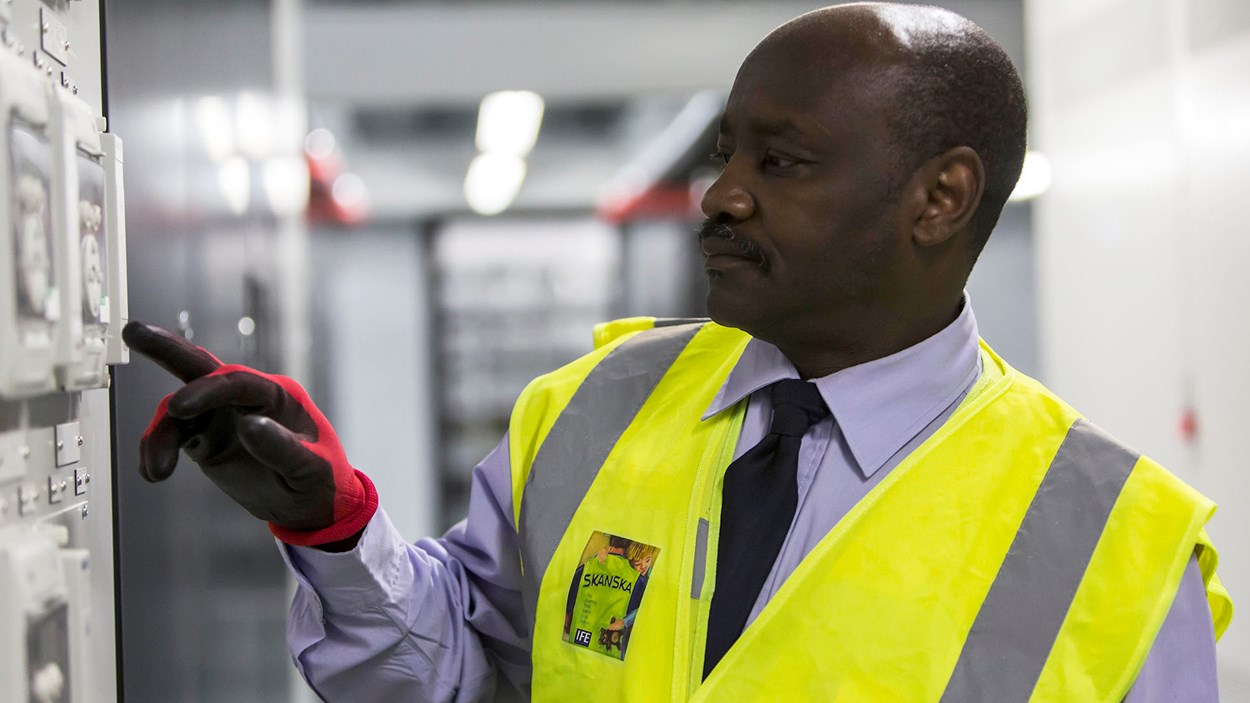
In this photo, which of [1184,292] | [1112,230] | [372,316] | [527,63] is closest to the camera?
[1184,292]

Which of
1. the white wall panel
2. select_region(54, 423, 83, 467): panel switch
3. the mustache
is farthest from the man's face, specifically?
the white wall panel

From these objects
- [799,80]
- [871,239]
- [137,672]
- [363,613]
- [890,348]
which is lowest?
[137,672]

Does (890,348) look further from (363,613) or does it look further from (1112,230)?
(1112,230)

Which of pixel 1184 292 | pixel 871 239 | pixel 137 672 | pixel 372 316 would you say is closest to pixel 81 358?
pixel 137 672

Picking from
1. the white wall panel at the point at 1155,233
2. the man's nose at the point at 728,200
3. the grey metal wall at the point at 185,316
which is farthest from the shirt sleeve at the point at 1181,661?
the white wall panel at the point at 1155,233

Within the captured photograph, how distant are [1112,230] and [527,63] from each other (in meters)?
1.83

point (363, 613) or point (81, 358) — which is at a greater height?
point (81, 358)

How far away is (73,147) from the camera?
2.94ft

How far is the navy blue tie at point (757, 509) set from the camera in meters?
1.14

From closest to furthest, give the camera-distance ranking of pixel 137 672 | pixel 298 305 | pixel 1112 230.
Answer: pixel 137 672 → pixel 1112 230 → pixel 298 305

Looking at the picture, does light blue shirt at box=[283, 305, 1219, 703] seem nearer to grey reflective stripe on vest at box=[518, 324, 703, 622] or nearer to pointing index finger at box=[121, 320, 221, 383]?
grey reflective stripe on vest at box=[518, 324, 703, 622]

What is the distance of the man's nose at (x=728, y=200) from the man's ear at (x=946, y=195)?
0.19 meters

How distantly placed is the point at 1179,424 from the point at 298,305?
2.83 meters

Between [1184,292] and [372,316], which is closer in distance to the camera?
[1184,292]
